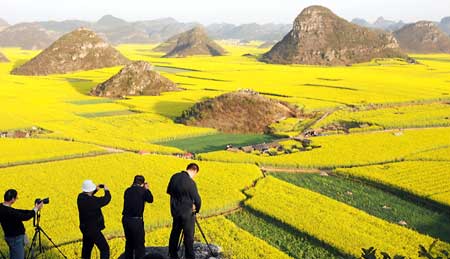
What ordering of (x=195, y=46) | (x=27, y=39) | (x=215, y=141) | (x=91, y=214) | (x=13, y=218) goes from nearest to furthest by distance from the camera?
(x=13, y=218) < (x=91, y=214) < (x=215, y=141) < (x=195, y=46) < (x=27, y=39)

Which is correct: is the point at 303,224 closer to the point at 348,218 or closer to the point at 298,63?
the point at 348,218

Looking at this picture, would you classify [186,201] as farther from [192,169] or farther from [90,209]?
[90,209]

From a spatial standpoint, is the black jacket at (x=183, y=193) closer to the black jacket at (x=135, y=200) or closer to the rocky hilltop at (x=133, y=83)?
the black jacket at (x=135, y=200)

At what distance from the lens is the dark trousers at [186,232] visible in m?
9.71

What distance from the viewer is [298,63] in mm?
100438

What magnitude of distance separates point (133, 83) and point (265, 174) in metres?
33.4

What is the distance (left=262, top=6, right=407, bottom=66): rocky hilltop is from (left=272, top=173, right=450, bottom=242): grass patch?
3133 inches

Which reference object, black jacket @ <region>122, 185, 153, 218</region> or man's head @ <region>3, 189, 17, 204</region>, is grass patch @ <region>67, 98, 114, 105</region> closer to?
man's head @ <region>3, 189, 17, 204</region>

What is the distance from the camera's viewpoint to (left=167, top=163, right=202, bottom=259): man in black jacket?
9.58 m

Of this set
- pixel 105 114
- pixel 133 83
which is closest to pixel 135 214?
pixel 105 114

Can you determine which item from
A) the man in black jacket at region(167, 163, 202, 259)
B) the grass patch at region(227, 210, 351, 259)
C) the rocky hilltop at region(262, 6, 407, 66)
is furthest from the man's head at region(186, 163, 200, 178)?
the rocky hilltop at region(262, 6, 407, 66)

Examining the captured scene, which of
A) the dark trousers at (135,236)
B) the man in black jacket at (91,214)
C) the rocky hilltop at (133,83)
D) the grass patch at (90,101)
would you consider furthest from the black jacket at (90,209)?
the rocky hilltop at (133,83)

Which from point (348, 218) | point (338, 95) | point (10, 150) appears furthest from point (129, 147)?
point (338, 95)

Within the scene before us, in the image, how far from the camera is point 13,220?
9453 millimetres
